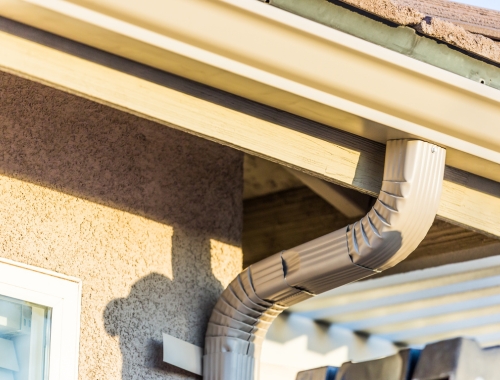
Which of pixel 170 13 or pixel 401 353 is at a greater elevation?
pixel 170 13

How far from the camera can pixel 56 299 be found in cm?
372

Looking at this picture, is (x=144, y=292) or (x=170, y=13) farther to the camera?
(x=144, y=292)

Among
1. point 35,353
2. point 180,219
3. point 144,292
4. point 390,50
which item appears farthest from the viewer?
point 180,219

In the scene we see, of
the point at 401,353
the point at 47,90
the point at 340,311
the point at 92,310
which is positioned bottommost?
the point at 401,353

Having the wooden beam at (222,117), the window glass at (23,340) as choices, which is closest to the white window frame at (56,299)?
the window glass at (23,340)

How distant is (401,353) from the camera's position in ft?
9.68

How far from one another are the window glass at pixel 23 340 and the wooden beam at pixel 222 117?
955mm

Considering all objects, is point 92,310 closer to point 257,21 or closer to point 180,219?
point 180,219

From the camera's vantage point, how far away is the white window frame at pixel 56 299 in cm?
359

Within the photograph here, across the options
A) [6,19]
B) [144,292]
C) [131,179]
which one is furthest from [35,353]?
[6,19]

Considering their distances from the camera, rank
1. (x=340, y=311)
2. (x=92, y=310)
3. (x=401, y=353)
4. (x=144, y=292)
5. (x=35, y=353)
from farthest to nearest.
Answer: (x=340, y=311) → (x=144, y=292) → (x=92, y=310) → (x=35, y=353) → (x=401, y=353)

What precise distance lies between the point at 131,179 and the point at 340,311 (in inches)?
85.6

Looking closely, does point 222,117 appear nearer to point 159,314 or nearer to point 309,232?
point 159,314

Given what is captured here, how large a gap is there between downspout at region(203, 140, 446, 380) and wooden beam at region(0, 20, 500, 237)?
186 millimetres
